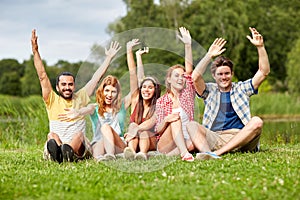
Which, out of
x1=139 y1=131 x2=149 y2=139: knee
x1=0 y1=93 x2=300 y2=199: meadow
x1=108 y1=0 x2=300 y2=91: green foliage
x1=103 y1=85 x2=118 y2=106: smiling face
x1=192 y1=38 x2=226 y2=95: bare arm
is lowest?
x1=0 y1=93 x2=300 y2=199: meadow

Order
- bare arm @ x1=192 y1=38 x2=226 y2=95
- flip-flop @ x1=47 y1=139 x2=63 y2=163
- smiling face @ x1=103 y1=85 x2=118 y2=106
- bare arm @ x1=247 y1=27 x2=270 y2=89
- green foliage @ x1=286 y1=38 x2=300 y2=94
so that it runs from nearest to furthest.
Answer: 1. flip-flop @ x1=47 y1=139 x2=63 y2=163
2. bare arm @ x1=192 y1=38 x2=226 y2=95
3. bare arm @ x1=247 y1=27 x2=270 y2=89
4. smiling face @ x1=103 y1=85 x2=118 y2=106
5. green foliage @ x1=286 y1=38 x2=300 y2=94

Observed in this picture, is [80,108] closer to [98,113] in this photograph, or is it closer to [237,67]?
[98,113]

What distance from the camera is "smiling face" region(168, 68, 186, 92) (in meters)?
6.62

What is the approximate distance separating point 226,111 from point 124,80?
4.87ft

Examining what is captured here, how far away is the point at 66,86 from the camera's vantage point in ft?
21.5

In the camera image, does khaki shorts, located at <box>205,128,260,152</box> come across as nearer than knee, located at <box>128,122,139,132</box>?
No

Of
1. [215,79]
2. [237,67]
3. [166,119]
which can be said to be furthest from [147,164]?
[237,67]

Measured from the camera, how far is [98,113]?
6.62 meters

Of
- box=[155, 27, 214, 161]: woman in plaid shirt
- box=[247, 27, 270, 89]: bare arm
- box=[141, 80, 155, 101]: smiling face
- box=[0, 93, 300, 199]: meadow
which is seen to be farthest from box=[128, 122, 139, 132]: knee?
box=[247, 27, 270, 89]: bare arm

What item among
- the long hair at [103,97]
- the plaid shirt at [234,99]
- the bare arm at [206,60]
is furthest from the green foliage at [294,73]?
the long hair at [103,97]

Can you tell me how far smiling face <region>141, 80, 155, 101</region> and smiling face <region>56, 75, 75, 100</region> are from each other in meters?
0.96

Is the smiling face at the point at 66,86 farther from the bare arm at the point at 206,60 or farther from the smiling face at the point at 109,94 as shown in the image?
the bare arm at the point at 206,60

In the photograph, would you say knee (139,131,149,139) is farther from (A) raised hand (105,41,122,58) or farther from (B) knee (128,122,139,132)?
(A) raised hand (105,41,122,58)

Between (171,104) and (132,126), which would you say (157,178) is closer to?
(132,126)
